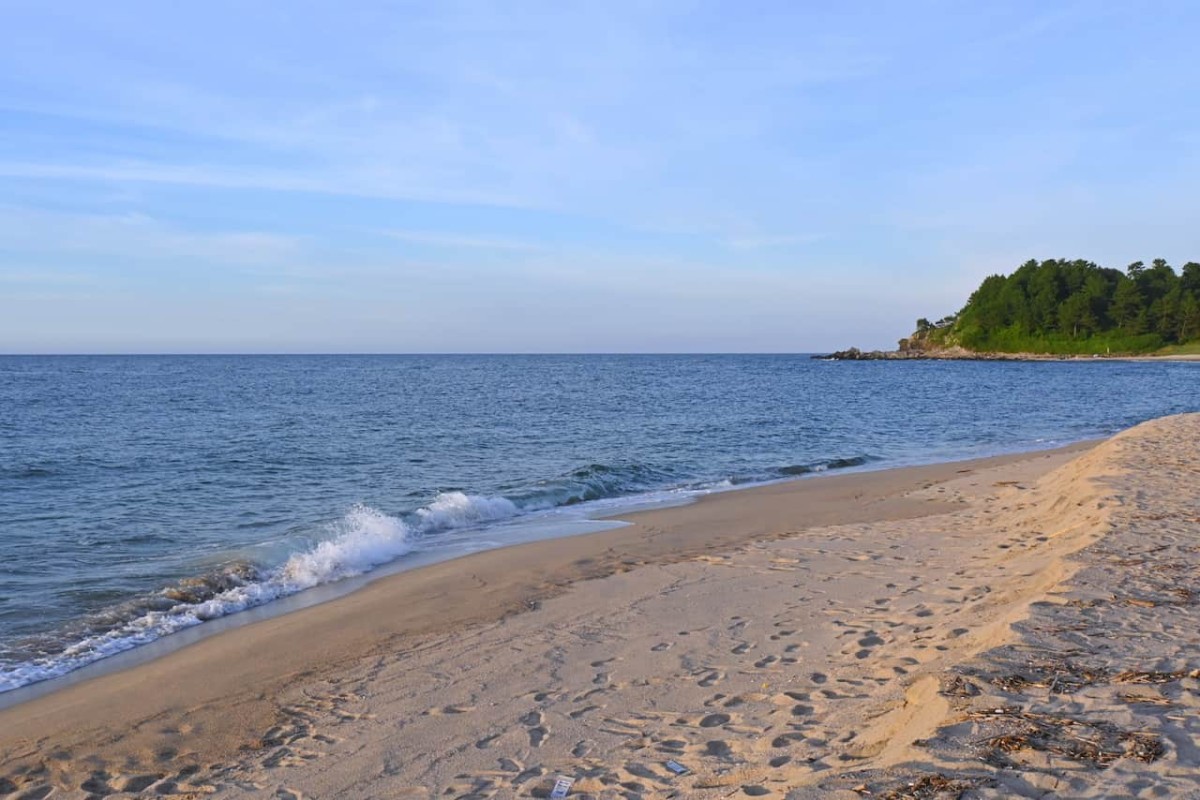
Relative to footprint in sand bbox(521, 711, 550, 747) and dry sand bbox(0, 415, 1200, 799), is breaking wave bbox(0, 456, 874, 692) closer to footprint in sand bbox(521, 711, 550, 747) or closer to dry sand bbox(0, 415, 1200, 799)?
dry sand bbox(0, 415, 1200, 799)

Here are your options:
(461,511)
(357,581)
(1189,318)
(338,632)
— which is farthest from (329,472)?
(1189,318)

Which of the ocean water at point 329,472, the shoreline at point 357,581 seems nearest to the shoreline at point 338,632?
the shoreline at point 357,581

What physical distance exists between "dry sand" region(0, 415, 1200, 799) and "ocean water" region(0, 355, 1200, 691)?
5.67 feet

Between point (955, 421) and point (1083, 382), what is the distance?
3316 cm

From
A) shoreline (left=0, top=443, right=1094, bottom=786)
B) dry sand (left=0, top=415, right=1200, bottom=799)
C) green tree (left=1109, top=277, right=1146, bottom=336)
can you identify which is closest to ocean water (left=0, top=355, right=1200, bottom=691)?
shoreline (left=0, top=443, right=1094, bottom=786)

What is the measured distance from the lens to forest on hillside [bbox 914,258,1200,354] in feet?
356

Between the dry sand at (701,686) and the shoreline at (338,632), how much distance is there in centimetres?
4

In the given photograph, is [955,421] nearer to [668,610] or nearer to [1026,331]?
[668,610]

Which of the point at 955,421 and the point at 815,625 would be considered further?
the point at 955,421

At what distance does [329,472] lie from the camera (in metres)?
19.2

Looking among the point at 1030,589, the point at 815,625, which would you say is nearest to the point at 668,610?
the point at 815,625

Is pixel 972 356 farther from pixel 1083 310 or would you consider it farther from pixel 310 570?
→ pixel 310 570

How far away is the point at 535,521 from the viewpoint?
47.5 ft

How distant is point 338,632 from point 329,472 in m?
11.8
